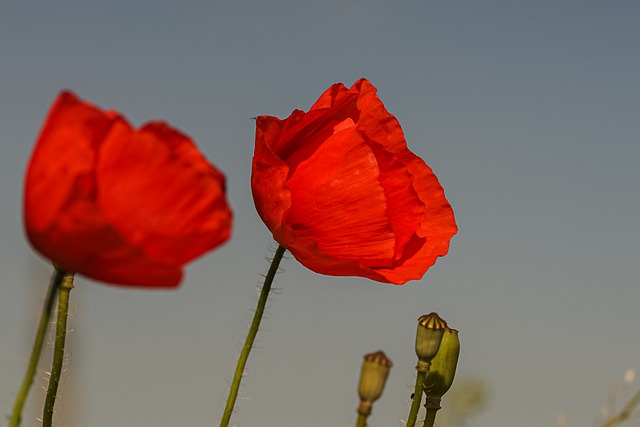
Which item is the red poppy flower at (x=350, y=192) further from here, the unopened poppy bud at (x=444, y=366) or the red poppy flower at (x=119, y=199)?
the red poppy flower at (x=119, y=199)

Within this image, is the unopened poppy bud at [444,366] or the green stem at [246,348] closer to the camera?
the green stem at [246,348]

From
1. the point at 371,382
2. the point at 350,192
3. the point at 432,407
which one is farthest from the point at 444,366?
the point at 371,382

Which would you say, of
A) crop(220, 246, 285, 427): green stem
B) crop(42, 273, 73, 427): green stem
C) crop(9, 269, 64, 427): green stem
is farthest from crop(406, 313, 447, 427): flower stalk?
crop(9, 269, 64, 427): green stem

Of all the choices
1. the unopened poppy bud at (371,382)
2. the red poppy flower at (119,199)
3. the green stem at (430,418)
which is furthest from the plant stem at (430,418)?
the red poppy flower at (119,199)

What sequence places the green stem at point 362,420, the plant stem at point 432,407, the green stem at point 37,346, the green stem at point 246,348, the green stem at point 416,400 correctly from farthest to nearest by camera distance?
the plant stem at point 432,407, the green stem at point 416,400, the green stem at point 246,348, the green stem at point 362,420, the green stem at point 37,346

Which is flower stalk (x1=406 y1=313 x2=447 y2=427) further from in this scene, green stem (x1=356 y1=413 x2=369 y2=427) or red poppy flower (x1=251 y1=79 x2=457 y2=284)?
green stem (x1=356 y1=413 x2=369 y2=427)
